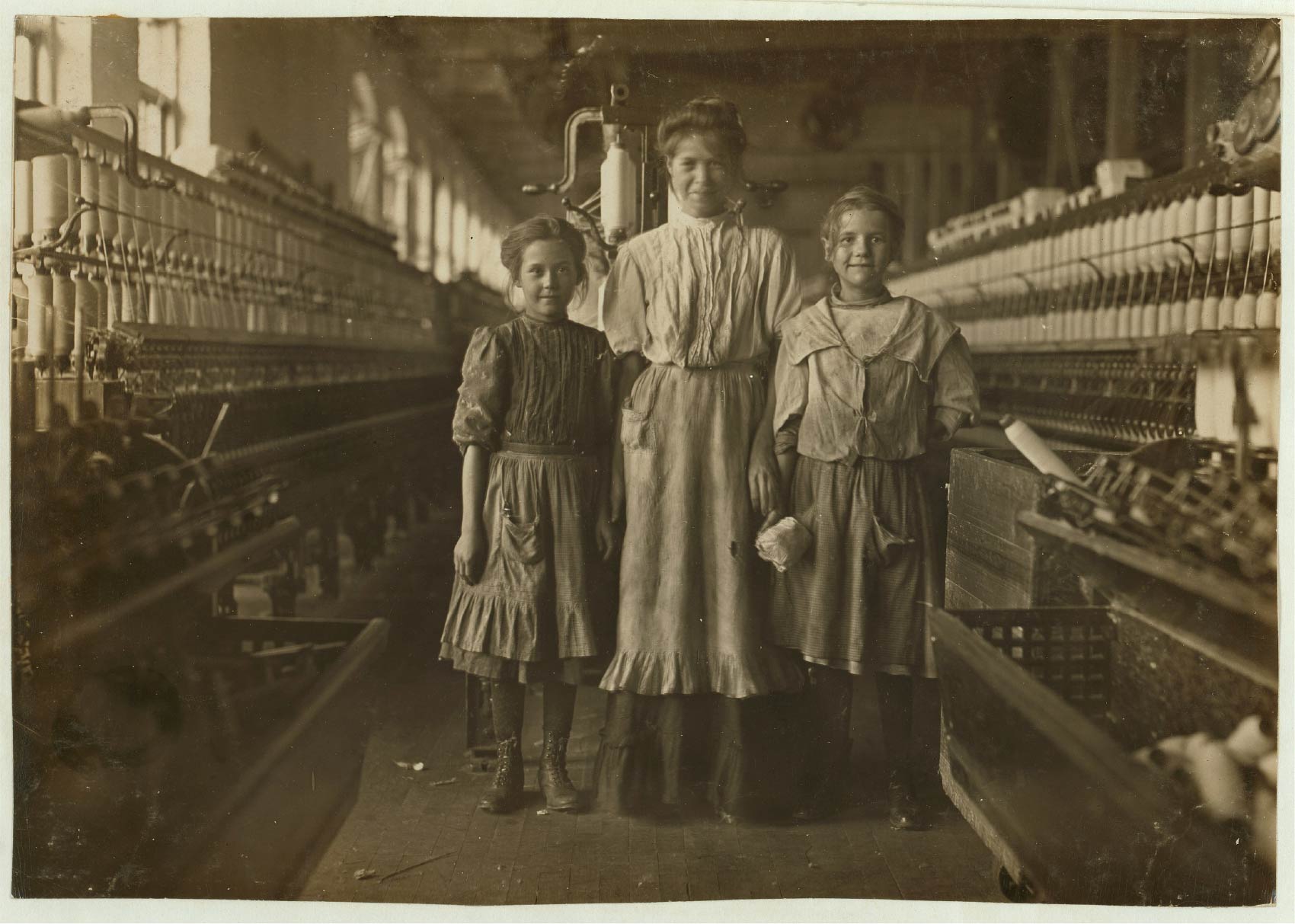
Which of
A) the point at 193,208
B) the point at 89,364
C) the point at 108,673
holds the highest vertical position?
the point at 193,208

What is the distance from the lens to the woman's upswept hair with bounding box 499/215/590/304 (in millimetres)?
2676

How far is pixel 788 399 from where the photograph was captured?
269cm

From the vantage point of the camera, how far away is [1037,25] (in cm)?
279

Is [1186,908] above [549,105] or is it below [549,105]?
below

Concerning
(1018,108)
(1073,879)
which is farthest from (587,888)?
(1018,108)

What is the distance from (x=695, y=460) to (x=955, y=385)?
0.64 meters

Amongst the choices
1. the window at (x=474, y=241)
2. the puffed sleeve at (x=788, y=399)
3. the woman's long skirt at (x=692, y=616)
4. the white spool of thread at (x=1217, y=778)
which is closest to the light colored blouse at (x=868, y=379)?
the puffed sleeve at (x=788, y=399)

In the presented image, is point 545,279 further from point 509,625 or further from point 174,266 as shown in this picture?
point 174,266

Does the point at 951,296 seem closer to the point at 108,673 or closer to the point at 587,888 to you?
the point at 587,888

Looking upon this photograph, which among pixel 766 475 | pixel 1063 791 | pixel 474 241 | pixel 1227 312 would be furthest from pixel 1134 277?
pixel 474 241

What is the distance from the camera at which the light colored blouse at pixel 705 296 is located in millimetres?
2697

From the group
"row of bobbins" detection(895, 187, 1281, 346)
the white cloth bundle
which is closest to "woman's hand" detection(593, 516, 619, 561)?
the white cloth bundle

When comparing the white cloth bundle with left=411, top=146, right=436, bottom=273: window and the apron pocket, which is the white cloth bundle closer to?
the apron pocket

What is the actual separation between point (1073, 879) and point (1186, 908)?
30 centimetres
